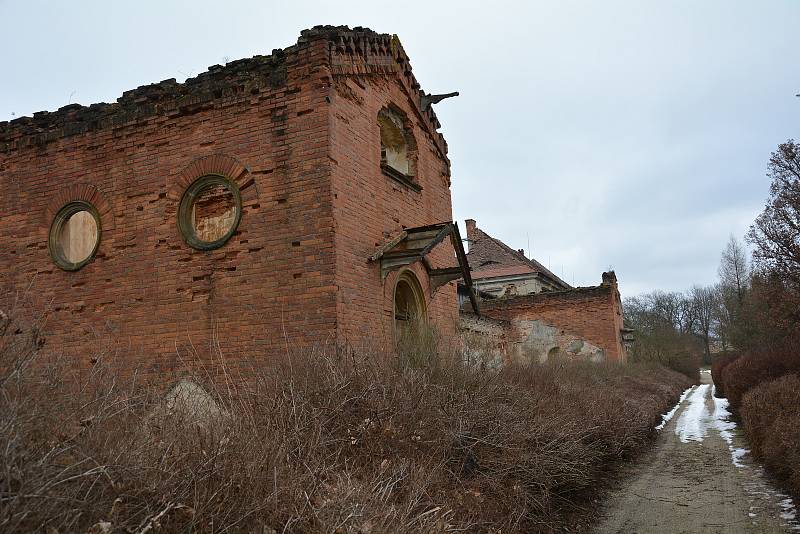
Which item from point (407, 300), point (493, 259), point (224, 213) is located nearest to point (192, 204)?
point (224, 213)

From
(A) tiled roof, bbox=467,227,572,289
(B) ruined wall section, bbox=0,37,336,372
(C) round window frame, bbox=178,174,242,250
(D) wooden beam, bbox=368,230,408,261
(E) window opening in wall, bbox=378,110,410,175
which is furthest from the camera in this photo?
(A) tiled roof, bbox=467,227,572,289

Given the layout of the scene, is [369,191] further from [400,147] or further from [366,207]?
[400,147]

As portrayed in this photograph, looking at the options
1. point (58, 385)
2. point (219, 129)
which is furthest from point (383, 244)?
point (58, 385)

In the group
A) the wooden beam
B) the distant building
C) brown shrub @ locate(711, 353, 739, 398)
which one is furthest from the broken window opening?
the distant building

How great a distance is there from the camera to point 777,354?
55.3 feet

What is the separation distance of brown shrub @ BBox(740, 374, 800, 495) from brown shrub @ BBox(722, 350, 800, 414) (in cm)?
174

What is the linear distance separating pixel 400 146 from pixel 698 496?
27.1 feet

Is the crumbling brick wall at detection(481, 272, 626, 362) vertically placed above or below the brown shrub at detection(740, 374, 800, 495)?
above

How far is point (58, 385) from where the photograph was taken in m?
3.57

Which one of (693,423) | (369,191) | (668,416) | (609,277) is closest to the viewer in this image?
(369,191)

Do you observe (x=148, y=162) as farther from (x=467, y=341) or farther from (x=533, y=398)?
(x=533, y=398)

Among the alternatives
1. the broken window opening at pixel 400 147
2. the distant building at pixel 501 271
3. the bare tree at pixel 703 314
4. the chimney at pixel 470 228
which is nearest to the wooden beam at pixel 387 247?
the broken window opening at pixel 400 147

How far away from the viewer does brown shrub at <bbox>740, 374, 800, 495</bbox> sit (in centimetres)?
864

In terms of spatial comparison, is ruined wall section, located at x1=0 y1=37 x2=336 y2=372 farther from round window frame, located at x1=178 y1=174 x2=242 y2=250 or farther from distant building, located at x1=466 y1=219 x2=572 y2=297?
distant building, located at x1=466 y1=219 x2=572 y2=297
